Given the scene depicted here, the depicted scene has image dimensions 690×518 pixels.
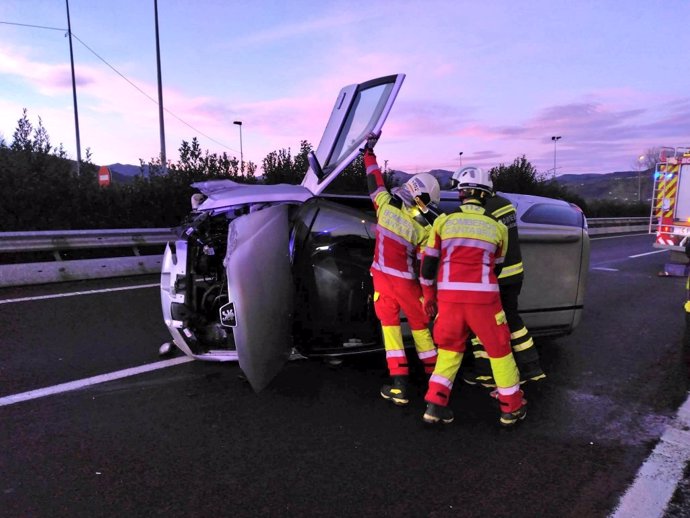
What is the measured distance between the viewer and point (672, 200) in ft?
37.4

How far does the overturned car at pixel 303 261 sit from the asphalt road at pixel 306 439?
0.38 meters

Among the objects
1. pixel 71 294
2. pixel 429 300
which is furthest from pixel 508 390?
pixel 71 294

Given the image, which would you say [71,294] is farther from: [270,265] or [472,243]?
[472,243]

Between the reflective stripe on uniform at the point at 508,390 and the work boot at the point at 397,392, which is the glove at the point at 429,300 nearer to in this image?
the work boot at the point at 397,392

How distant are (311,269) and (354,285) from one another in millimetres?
375

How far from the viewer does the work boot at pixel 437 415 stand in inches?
132

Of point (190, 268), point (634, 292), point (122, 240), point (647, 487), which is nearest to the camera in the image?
point (647, 487)

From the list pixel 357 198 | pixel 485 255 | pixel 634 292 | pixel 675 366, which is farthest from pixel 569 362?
pixel 634 292

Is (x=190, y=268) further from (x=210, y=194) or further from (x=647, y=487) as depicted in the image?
(x=647, y=487)

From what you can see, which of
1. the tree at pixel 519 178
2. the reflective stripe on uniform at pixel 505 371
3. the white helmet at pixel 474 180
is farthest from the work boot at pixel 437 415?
the tree at pixel 519 178

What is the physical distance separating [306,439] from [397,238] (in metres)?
1.47

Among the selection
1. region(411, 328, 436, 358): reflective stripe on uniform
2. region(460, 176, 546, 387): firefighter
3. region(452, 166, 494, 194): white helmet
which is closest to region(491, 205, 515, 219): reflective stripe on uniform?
region(460, 176, 546, 387): firefighter

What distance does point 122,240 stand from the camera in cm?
878

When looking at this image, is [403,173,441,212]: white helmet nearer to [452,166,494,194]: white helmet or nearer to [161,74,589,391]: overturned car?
[452,166,494,194]: white helmet
